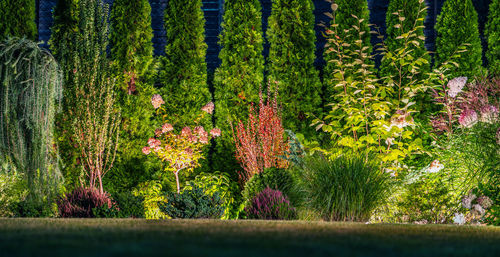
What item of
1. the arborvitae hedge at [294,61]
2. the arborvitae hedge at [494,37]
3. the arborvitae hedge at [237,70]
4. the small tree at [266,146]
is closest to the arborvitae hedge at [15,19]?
the arborvitae hedge at [237,70]

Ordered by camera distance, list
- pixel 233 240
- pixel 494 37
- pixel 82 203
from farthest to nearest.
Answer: pixel 494 37 → pixel 82 203 → pixel 233 240

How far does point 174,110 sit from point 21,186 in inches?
124

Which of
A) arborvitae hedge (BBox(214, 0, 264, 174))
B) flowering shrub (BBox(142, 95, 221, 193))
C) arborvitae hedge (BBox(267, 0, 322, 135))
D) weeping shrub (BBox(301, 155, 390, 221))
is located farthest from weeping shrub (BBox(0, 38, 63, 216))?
arborvitae hedge (BBox(267, 0, 322, 135))

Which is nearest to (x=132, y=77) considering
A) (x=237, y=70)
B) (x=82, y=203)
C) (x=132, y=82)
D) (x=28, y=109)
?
(x=132, y=82)

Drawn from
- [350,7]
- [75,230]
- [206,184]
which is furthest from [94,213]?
[350,7]

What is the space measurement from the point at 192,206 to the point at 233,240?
3.40 m

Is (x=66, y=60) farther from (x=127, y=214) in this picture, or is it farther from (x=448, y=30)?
(x=448, y=30)

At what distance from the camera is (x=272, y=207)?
19.3 ft

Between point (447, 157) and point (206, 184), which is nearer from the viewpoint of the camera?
point (447, 157)

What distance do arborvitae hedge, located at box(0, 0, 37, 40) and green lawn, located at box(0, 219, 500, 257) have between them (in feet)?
21.5

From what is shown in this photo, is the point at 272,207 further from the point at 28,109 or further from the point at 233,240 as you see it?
the point at 28,109

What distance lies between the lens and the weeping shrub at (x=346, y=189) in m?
5.64

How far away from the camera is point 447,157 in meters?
6.82

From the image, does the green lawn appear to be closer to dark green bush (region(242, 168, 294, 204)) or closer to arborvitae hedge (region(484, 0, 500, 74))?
dark green bush (region(242, 168, 294, 204))
